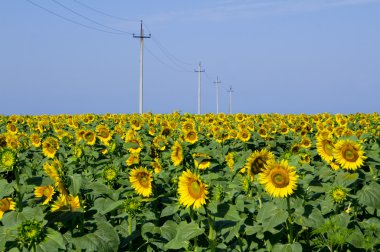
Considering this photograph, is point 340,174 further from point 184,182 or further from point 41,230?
point 41,230

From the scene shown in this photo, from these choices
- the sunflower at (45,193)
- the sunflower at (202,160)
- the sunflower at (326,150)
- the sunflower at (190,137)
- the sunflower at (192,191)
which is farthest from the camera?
the sunflower at (190,137)

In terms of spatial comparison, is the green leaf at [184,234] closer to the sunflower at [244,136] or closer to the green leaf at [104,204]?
the green leaf at [104,204]

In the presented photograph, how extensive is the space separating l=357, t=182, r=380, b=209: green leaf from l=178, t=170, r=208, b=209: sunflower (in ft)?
6.26

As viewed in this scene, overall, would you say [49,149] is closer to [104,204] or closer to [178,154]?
[178,154]

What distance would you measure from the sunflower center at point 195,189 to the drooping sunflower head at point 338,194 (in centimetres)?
164

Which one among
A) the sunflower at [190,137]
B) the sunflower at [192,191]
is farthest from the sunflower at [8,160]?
the sunflower at [190,137]

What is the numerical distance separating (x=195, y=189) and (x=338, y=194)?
1693mm

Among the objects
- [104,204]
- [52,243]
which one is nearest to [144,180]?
[104,204]

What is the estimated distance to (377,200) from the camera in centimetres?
521

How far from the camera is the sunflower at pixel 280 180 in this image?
4.36 m

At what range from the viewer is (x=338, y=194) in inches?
203

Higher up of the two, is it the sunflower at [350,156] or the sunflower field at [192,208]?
the sunflower at [350,156]

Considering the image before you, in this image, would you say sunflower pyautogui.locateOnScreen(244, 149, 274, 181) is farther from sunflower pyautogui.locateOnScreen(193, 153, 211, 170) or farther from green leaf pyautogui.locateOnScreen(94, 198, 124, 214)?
green leaf pyautogui.locateOnScreen(94, 198, 124, 214)

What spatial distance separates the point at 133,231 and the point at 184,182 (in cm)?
83
